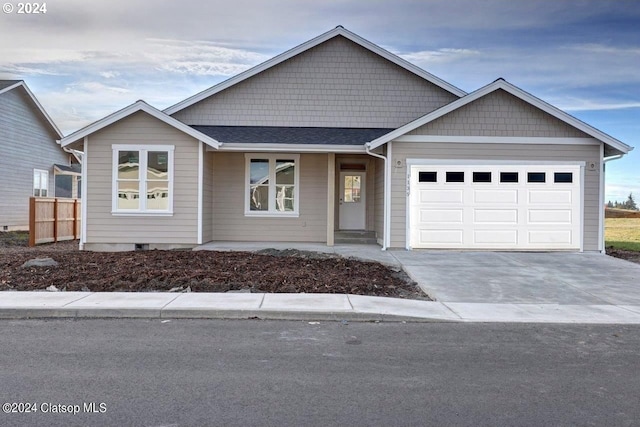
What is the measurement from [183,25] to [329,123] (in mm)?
6393

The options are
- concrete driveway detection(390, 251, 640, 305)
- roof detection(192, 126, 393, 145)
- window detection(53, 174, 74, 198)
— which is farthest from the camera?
window detection(53, 174, 74, 198)

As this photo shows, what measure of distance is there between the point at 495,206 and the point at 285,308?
900 cm

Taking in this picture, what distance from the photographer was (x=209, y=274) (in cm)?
986

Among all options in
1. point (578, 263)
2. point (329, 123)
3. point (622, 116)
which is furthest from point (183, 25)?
point (622, 116)

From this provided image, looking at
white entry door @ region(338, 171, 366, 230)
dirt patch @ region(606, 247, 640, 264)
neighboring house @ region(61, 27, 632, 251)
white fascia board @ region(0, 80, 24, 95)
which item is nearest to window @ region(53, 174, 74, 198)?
white fascia board @ region(0, 80, 24, 95)

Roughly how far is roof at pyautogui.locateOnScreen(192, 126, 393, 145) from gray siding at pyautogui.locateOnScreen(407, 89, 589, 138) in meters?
2.47

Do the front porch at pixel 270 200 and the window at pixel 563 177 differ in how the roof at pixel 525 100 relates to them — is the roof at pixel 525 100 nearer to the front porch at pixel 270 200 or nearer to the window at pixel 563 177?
the window at pixel 563 177

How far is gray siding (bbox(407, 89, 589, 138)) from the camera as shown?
14.0 meters

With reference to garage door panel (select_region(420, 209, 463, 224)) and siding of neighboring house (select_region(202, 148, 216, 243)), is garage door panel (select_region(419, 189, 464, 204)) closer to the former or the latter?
garage door panel (select_region(420, 209, 463, 224))

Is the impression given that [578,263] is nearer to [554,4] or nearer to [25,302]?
[554,4]

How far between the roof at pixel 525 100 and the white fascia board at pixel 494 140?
250mm

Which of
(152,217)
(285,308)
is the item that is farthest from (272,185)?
(285,308)

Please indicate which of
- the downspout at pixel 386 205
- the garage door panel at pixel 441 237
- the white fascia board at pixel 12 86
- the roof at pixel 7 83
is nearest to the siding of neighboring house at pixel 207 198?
the downspout at pixel 386 205

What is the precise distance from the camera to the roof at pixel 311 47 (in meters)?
17.1
